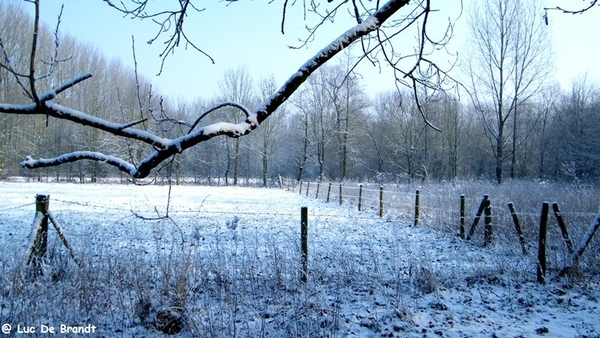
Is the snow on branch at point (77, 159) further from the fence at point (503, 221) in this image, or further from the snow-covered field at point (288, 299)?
the fence at point (503, 221)

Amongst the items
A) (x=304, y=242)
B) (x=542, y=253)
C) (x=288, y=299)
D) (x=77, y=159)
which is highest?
(x=77, y=159)

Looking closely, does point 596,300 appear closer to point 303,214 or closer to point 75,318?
point 303,214

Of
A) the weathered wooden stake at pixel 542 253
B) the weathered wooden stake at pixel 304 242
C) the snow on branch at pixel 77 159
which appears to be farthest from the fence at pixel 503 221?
the snow on branch at pixel 77 159

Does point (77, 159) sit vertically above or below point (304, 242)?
above

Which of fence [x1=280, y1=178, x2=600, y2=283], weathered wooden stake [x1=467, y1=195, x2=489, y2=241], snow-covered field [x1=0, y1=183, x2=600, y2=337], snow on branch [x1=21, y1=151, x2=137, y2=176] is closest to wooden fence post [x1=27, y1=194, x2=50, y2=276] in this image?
snow-covered field [x1=0, y1=183, x2=600, y2=337]

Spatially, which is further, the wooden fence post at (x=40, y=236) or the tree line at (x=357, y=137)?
the tree line at (x=357, y=137)

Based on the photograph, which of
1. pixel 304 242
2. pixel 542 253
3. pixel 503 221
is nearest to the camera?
pixel 304 242

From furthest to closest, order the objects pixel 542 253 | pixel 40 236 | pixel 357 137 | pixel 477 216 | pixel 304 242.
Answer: pixel 357 137 < pixel 477 216 < pixel 542 253 < pixel 304 242 < pixel 40 236

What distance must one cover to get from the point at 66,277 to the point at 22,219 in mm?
7179

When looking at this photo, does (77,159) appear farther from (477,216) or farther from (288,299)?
(477,216)

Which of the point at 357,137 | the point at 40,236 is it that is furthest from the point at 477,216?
the point at 357,137

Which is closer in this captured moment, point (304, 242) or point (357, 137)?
point (304, 242)

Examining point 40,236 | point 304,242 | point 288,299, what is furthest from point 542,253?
point 40,236

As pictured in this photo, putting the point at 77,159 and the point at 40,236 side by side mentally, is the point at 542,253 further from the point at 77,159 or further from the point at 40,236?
the point at 40,236
